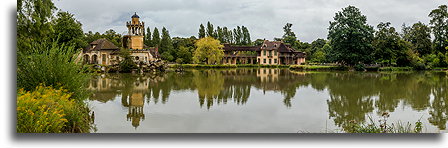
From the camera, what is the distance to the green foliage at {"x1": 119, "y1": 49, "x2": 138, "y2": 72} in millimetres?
23156

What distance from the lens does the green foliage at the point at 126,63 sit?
76.0 ft

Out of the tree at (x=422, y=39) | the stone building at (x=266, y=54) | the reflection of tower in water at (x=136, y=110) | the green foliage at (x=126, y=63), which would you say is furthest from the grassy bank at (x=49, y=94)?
the stone building at (x=266, y=54)

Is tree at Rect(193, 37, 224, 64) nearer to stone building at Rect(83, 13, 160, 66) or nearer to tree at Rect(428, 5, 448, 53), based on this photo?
stone building at Rect(83, 13, 160, 66)

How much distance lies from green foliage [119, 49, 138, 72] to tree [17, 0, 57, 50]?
16969mm

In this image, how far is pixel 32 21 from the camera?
241 inches

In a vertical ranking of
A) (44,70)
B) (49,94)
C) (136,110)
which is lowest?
(136,110)

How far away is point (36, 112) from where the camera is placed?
436cm

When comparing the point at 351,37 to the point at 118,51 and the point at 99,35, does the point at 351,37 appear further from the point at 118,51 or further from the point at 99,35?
the point at 99,35

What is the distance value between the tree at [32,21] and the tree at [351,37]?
26445 millimetres

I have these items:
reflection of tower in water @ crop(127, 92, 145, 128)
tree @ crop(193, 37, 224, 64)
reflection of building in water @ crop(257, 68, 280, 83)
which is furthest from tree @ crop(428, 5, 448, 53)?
reflection of tower in water @ crop(127, 92, 145, 128)

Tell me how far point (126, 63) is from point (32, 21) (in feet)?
57.5

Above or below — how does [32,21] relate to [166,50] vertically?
below

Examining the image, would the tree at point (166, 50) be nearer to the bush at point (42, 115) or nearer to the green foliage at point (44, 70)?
the green foliage at point (44, 70)

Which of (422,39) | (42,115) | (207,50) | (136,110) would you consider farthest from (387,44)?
(42,115)
